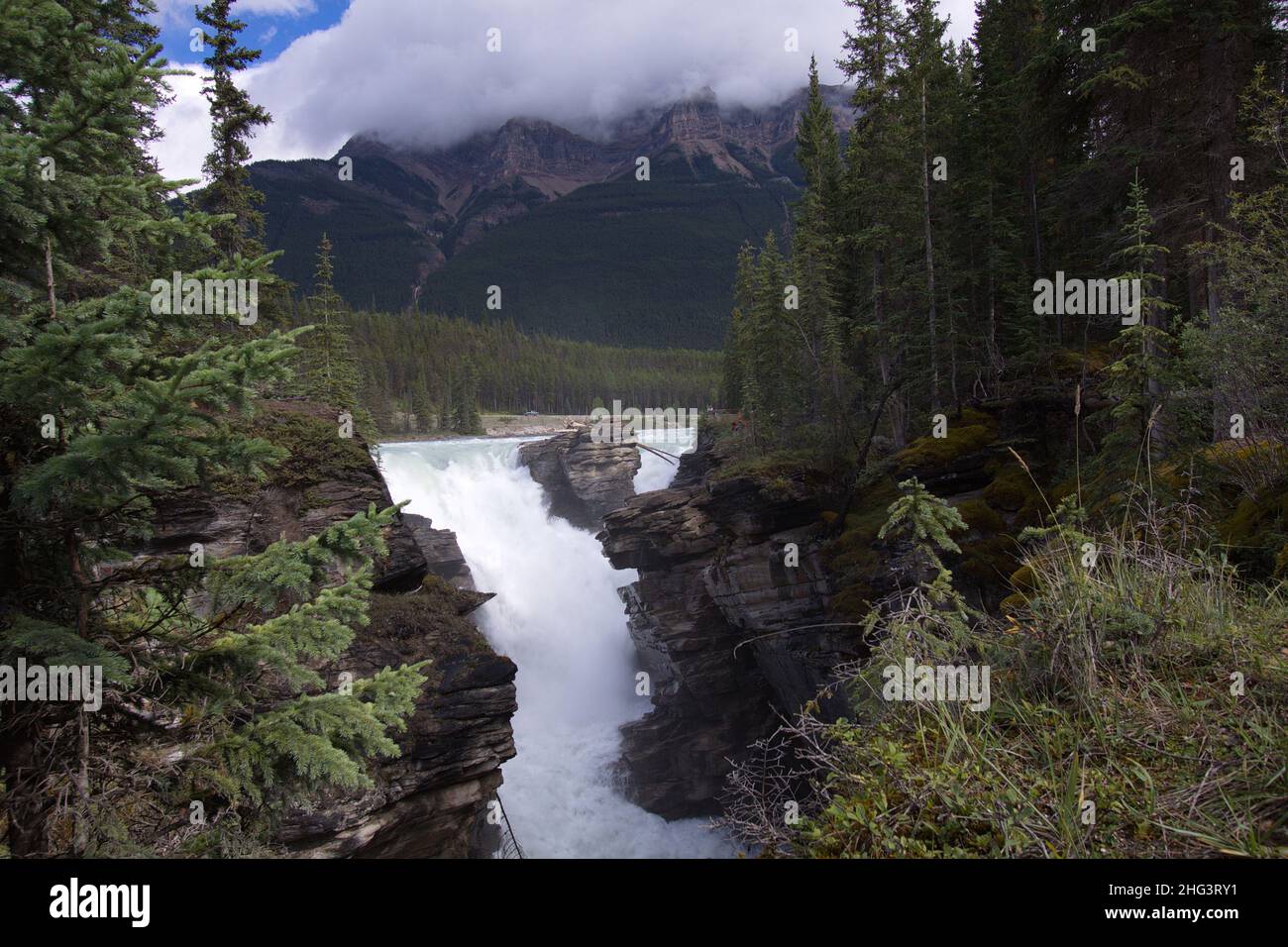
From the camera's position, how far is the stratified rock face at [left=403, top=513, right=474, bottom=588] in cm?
3459

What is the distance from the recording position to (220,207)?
67.1 ft

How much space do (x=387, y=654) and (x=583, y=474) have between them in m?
38.0

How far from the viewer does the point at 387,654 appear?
42.8 ft

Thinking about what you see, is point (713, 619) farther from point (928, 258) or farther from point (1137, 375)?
point (1137, 375)

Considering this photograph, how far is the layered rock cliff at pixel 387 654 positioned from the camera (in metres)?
11.6

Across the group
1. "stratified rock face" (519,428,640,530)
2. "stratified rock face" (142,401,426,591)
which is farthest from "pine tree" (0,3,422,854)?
"stratified rock face" (519,428,640,530)

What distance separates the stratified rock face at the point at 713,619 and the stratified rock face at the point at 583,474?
21.9 metres

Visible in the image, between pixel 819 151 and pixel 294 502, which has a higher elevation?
pixel 819 151

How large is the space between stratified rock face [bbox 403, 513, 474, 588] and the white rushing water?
5.40ft

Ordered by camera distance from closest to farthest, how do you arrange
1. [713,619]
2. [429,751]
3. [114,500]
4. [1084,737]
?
1. [1084,737]
2. [114,500]
3. [429,751]
4. [713,619]

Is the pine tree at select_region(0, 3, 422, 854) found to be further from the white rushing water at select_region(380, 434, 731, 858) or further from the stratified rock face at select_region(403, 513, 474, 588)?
the stratified rock face at select_region(403, 513, 474, 588)

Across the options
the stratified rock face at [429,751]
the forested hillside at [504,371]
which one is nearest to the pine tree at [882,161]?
the stratified rock face at [429,751]

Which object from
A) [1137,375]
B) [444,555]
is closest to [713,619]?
[444,555]
